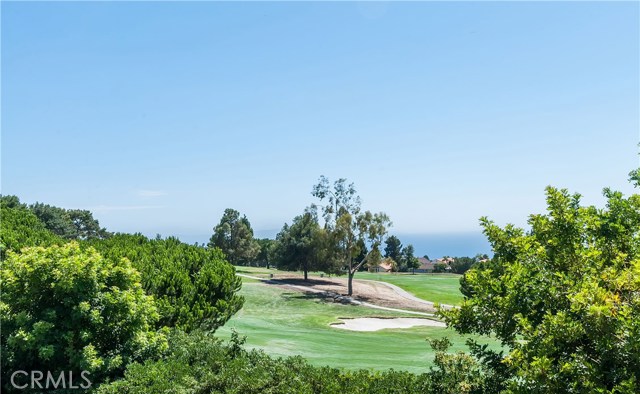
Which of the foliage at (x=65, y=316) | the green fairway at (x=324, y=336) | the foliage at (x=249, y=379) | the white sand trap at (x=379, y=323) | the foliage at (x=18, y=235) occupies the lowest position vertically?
the white sand trap at (x=379, y=323)

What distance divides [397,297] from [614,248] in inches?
1681

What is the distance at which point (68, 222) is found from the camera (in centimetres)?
7800

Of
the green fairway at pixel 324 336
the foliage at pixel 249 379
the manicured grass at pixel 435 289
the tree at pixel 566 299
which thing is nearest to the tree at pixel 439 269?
the manicured grass at pixel 435 289

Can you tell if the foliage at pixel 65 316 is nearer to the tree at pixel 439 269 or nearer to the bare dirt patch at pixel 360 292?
the bare dirt patch at pixel 360 292

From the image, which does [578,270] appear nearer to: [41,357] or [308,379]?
[308,379]

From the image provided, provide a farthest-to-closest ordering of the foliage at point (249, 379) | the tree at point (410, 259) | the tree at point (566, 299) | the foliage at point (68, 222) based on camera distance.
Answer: the tree at point (410, 259) < the foliage at point (68, 222) < the foliage at point (249, 379) < the tree at point (566, 299)

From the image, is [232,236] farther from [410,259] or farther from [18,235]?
[18,235]

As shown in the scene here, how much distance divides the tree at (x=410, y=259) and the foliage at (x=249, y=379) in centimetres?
8870

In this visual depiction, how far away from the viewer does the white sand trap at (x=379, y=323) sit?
33.1m

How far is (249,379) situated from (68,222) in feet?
264

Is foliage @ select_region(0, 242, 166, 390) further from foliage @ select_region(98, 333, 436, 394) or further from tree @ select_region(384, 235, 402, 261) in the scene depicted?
tree @ select_region(384, 235, 402, 261)

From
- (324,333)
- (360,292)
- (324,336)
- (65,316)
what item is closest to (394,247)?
(360,292)

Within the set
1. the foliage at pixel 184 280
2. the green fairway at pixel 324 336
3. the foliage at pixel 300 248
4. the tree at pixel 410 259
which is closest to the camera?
the foliage at pixel 184 280

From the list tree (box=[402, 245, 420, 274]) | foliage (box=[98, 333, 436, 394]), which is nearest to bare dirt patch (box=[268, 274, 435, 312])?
foliage (box=[98, 333, 436, 394])
